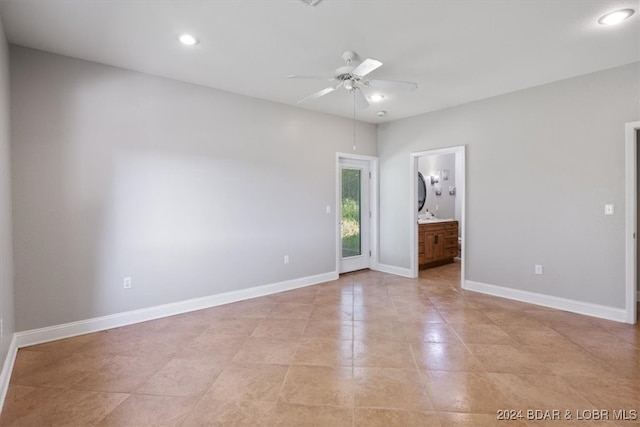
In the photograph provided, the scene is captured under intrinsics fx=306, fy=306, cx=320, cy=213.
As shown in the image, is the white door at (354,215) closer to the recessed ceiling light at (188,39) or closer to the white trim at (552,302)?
the white trim at (552,302)

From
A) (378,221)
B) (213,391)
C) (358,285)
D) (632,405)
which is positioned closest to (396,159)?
(378,221)

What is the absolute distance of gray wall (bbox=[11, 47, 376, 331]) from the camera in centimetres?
283

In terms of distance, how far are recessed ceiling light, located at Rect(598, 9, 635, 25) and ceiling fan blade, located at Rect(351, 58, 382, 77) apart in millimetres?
1780

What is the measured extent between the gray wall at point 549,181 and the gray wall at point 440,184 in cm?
263

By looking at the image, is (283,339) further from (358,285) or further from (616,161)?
(616,161)

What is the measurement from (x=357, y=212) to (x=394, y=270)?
4.10 ft

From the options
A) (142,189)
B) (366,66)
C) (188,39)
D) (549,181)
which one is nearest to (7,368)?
(142,189)

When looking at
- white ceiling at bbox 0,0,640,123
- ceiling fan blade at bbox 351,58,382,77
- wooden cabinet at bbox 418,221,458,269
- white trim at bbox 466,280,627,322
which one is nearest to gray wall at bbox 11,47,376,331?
white ceiling at bbox 0,0,640,123

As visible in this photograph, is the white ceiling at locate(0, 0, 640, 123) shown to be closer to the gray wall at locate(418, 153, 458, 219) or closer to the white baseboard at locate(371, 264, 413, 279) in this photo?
the white baseboard at locate(371, 264, 413, 279)

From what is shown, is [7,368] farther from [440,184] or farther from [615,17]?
[440,184]

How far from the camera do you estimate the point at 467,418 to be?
183 cm

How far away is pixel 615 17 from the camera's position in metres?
2.38

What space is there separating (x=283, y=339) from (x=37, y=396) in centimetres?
178

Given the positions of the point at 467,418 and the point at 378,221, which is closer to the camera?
the point at 467,418
